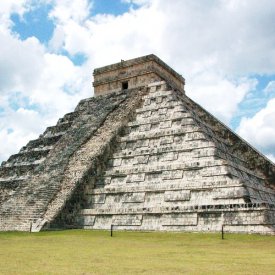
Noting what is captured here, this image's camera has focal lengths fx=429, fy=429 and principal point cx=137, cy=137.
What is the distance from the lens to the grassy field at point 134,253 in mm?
Answer: 7336

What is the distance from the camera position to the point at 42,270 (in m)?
7.21

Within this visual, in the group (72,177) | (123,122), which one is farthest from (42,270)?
(123,122)

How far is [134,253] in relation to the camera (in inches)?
384

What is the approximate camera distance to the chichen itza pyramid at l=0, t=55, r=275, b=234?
15.0 meters

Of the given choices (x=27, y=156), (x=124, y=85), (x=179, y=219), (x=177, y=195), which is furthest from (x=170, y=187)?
(x=124, y=85)

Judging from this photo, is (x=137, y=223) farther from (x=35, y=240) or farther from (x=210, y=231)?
(x=35, y=240)

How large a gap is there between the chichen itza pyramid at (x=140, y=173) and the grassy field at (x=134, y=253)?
1.20m

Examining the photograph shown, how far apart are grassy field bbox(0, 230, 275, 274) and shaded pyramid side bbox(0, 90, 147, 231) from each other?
1664mm

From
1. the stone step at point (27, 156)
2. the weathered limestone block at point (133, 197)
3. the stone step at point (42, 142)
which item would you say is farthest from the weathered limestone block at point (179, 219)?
the stone step at point (42, 142)

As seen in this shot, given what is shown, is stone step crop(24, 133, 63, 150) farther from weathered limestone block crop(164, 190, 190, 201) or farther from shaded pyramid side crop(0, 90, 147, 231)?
weathered limestone block crop(164, 190, 190, 201)

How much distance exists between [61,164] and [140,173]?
3.88 metres

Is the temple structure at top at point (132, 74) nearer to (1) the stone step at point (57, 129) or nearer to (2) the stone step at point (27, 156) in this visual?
(1) the stone step at point (57, 129)

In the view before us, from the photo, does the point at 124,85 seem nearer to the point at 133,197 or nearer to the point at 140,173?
the point at 140,173

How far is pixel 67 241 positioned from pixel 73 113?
1291 centimetres
